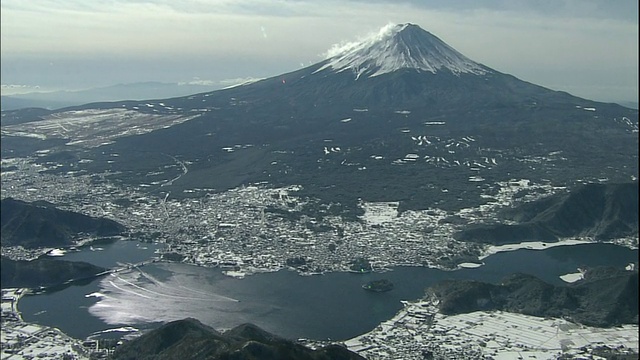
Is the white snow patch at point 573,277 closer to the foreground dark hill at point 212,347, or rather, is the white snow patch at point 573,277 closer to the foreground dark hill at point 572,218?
the foreground dark hill at point 572,218

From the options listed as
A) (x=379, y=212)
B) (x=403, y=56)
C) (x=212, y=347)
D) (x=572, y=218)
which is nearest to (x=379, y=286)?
(x=212, y=347)

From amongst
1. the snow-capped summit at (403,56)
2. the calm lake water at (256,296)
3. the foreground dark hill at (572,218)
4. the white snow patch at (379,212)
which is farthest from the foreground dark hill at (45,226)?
the snow-capped summit at (403,56)

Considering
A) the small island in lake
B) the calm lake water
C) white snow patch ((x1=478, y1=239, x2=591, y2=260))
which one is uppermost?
white snow patch ((x1=478, y1=239, x2=591, y2=260))

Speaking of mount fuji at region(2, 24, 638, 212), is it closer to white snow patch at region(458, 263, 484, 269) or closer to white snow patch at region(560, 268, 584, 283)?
white snow patch at region(560, 268, 584, 283)

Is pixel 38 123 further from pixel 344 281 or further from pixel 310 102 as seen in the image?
pixel 344 281

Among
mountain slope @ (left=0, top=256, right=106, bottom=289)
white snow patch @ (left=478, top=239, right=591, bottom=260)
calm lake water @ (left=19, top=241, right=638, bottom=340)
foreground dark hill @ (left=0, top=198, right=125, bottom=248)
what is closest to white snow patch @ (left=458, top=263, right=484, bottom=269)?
calm lake water @ (left=19, top=241, right=638, bottom=340)
